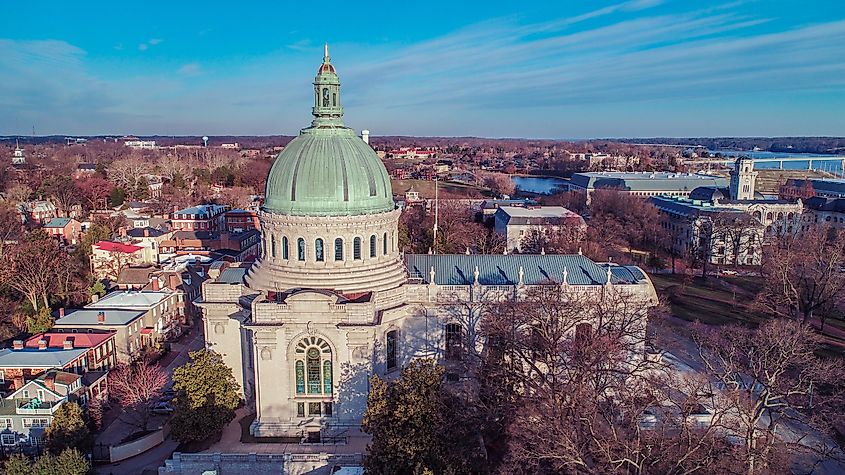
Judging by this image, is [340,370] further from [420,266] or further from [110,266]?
[110,266]

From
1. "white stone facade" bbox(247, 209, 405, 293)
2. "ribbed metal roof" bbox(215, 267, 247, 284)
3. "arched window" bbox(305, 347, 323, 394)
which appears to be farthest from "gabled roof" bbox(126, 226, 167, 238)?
"arched window" bbox(305, 347, 323, 394)

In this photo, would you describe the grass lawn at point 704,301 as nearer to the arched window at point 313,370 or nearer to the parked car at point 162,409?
the arched window at point 313,370

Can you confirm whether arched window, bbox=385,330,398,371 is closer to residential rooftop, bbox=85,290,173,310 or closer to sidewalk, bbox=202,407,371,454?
sidewalk, bbox=202,407,371,454

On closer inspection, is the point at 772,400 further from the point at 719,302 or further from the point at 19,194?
the point at 19,194

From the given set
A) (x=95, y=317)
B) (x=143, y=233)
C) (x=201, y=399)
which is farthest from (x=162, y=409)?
(x=143, y=233)

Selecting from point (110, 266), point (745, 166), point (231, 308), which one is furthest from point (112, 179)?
point (745, 166)
